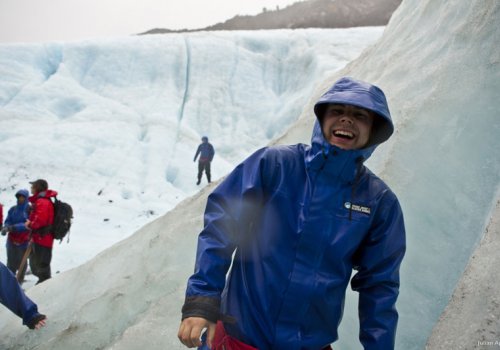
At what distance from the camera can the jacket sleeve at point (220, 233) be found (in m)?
A: 1.20

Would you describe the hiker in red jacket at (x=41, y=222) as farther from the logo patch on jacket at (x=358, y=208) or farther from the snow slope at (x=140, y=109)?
the logo patch on jacket at (x=358, y=208)

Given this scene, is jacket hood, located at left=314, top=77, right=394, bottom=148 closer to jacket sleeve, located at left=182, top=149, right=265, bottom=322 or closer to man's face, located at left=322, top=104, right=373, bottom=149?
man's face, located at left=322, top=104, right=373, bottom=149

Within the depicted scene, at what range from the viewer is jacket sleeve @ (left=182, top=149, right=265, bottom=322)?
1.20 m

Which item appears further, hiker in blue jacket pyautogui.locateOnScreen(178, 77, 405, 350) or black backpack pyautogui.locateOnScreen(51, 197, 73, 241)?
black backpack pyautogui.locateOnScreen(51, 197, 73, 241)

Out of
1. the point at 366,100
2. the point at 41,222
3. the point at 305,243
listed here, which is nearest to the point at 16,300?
the point at 41,222

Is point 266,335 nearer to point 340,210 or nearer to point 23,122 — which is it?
point 340,210

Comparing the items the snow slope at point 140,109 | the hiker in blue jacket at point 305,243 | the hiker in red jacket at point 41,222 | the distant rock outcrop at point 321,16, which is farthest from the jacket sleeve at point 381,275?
the distant rock outcrop at point 321,16

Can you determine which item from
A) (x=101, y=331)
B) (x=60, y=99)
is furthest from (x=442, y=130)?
(x=60, y=99)

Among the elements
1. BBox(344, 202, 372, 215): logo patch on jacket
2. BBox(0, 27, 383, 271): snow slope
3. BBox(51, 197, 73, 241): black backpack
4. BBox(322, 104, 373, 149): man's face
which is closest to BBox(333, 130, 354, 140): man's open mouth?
BBox(322, 104, 373, 149): man's face

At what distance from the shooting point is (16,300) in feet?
10.1

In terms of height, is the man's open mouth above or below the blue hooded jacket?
above

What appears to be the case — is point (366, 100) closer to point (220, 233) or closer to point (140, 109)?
point (220, 233)

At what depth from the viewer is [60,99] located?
14250 mm

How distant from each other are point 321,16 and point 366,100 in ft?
144
